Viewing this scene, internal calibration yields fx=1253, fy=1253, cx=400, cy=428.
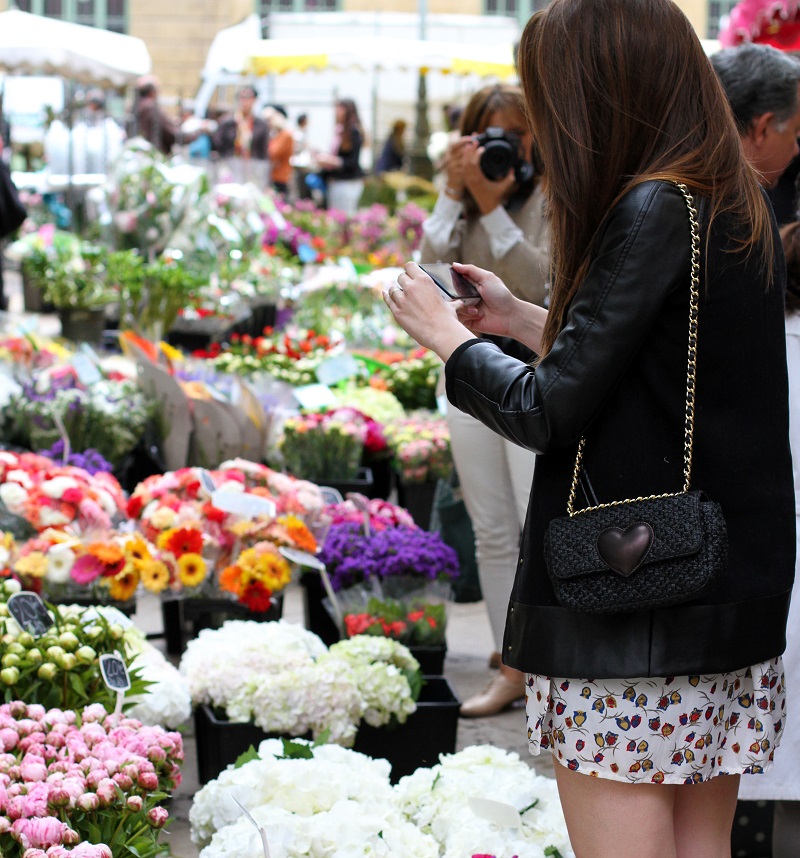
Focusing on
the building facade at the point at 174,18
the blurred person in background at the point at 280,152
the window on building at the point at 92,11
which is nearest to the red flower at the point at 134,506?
the blurred person in background at the point at 280,152

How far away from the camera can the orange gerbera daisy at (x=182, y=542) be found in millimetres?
3375

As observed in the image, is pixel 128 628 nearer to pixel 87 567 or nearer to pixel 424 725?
pixel 87 567

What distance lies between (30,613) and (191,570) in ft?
2.94

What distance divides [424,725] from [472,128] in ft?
5.08

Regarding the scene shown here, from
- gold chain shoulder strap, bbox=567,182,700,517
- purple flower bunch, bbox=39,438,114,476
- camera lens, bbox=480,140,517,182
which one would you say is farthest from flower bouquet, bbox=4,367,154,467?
gold chain shoulder strap, bbox=567,182,700,517

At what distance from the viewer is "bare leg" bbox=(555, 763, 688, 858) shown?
1.47 m

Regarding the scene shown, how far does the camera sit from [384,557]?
136 inches

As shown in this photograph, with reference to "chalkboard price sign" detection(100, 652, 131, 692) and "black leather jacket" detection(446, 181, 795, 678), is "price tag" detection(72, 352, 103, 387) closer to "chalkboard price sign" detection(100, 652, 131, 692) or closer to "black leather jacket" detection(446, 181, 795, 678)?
"chalkboard price sign" detection(100, 652, 131, 692)

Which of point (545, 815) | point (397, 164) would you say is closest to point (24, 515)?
point (545, 815)

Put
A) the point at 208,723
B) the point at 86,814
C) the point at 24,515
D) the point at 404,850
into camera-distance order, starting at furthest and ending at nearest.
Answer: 1. the point at 24,515
2. the point at 208,723
3. the point at 404,850
4. the point at 86,814

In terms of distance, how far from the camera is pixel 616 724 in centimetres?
145

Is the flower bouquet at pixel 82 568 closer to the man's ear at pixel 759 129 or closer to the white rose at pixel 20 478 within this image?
the white rose at pixel 20 478

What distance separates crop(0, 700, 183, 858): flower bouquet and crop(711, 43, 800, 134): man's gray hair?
5.81ft

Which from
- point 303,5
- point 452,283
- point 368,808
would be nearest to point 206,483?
point 368,808
